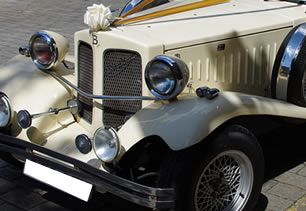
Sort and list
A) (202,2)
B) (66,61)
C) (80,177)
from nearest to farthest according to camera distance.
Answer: (80,177) < (202,2) < (66,61)

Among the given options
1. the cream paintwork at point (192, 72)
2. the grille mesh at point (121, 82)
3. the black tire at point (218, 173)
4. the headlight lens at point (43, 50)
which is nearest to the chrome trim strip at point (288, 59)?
the cream paintwork at point (192, 72)

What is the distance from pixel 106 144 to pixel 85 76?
3.02 feet

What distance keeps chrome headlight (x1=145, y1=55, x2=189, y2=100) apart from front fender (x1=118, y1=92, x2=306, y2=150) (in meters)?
0.09

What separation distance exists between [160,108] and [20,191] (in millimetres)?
1475

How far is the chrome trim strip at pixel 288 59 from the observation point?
12.7 feet

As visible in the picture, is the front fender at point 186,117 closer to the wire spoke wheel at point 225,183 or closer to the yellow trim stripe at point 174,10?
the wire spoke wheel at point 225,183

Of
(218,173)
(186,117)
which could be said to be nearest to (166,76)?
(186,117)

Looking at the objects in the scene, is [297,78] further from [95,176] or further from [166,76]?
[95,176]

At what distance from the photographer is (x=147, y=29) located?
12.3 feet

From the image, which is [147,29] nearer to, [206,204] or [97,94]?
[97,94]

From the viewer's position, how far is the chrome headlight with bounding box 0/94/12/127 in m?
3.88

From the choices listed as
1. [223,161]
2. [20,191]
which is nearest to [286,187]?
[223,161]

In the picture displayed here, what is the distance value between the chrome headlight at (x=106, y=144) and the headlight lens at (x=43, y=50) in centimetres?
116

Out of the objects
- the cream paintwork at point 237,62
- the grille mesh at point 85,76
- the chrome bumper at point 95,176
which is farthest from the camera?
the grille mesh at point 85,76
